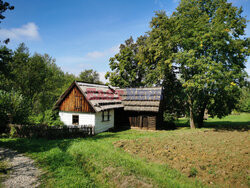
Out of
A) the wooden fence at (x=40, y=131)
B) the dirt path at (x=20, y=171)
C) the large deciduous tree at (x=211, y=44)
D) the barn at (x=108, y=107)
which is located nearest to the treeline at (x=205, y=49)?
the large deciduous tree at (x=211, y=44)

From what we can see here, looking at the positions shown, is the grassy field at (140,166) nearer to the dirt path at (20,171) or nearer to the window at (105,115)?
the dirt path at (20,171)

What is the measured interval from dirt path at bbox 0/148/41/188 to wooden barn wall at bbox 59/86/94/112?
10.2 meters

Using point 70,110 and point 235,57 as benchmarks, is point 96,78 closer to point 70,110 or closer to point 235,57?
point 70,110

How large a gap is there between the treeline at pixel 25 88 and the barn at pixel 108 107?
9.29 ft

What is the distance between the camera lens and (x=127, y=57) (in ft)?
127

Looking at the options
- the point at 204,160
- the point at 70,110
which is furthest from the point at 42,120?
the point at 204,160

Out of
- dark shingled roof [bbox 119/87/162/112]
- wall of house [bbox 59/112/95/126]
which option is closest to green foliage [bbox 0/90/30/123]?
wall of house [bbox 59/112/95/126]

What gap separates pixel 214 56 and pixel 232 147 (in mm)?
12595

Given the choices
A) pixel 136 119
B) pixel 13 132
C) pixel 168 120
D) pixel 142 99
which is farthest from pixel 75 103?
pixel 168 120

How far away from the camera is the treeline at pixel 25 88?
56.2ft

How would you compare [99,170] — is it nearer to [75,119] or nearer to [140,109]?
[75,119]

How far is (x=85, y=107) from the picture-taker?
20.1 m

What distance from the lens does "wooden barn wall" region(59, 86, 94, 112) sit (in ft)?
65.9

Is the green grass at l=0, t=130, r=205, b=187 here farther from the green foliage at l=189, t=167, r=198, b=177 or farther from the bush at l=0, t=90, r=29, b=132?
the bush at l=0, t=90, r=29, b=132
